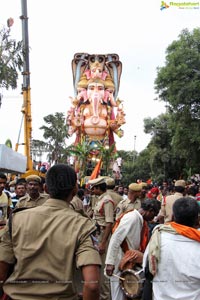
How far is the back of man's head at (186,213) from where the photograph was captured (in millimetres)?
3172

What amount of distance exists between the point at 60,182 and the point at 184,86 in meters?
23.1

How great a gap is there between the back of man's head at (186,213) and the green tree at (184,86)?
2181 centimetres

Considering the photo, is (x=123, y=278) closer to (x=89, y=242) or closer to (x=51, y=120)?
(x=89, y=242)

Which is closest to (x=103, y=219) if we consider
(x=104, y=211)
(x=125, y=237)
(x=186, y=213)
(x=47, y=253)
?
(x=104, y=211)

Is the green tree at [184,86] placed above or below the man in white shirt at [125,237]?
above

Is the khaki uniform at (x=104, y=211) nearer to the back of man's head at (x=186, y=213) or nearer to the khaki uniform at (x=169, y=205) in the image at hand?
the khaki uniform at (x=169, y=205)

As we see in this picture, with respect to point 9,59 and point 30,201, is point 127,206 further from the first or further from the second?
point 9,59

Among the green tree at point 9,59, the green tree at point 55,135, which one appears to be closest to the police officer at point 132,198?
the green tree at point 9,59

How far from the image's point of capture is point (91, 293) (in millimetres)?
2291

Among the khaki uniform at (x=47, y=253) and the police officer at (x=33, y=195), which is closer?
the khaki uniform at (x=47, y=253)

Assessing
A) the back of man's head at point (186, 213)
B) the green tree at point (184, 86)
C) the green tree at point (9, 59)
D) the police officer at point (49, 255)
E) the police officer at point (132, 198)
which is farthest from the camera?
the green tree at point (184, 86)

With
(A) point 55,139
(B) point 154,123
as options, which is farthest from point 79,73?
(A) point 55,139

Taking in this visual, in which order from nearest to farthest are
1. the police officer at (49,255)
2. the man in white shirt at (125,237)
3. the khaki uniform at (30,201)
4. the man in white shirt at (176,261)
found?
1. the police officer at (49,255)
2. the man in white shirt at (176,261)
3. the man in white shirt at (125,237)
4. the khaki uniform at (30,201)

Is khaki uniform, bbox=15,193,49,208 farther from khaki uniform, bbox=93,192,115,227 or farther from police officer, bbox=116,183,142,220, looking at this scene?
police officer, bbox=116,183,142,220
